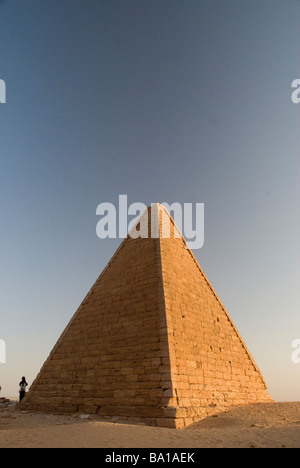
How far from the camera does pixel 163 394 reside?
8.41 m

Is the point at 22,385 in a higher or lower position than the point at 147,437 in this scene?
lower

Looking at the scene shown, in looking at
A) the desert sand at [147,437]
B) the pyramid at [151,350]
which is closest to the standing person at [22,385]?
the pyramid at [151,350]

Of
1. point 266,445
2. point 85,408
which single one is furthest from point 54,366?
point 266,445

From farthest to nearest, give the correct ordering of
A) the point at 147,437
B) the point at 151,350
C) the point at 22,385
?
the point at 22,385
the point at 151,350
the point at 147,437

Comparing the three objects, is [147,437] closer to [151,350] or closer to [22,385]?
[151,350]

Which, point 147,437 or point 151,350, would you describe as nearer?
point 147,437

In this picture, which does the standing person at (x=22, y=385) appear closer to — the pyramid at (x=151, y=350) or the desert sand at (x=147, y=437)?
the pyramid at (x=151, y=350)

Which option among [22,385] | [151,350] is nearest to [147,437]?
[151,350]

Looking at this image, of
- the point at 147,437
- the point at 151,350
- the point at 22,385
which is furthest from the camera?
the point at 22,385

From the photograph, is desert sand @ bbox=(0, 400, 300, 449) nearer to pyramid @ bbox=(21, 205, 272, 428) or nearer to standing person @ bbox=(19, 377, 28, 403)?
pyramid @ bbox=(21, 205, 272, 428)

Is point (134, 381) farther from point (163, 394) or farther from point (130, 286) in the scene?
point (130, 286)

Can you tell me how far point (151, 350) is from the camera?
9.42 meters

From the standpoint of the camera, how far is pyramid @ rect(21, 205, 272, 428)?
8.92 meters

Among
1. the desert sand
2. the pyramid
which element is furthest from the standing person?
the desert sand
